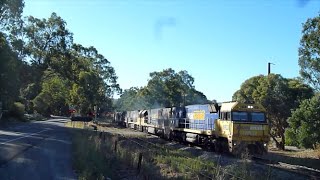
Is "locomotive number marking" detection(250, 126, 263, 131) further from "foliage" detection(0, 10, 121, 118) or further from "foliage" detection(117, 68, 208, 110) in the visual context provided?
"foliage" detection(117, 68, 208, 110)

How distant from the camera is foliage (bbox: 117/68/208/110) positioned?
108438 mm

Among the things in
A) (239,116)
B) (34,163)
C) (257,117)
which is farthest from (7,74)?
(34,163)

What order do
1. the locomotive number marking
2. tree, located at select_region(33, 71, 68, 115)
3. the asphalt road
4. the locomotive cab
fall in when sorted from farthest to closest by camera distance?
tree, located at select_region(33, 71, 68, 115), the locomotive number marking, the locomotive cab, the asphalt road

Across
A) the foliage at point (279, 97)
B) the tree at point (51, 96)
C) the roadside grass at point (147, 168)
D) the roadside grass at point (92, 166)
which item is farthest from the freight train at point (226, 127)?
the tree at point (51, 96)

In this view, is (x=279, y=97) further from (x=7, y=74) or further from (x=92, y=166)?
(x=7, y=74)

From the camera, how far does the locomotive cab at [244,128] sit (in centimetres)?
2592

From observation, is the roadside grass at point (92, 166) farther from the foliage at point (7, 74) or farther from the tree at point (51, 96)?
the tree at point (51, 96)

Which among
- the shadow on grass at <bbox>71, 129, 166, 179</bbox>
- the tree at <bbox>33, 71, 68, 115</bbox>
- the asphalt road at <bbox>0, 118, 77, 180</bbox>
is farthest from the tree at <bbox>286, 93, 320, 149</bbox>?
the tree at <bbox>33, 71, 68, 115</bbox>

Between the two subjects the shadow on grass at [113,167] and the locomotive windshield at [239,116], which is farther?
the locomotive windshield at [239,116]

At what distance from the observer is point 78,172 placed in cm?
1692

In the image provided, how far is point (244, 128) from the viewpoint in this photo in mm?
26312

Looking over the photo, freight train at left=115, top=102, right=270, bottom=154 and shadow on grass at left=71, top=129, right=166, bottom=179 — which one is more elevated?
freight train at left=115, top=102, right=270, bottom=154

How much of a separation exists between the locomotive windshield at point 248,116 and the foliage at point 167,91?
7753 centimetres

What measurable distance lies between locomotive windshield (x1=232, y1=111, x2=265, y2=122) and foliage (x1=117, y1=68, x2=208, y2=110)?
77.5 meters
